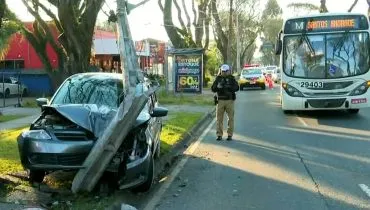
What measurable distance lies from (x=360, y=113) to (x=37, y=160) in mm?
14701

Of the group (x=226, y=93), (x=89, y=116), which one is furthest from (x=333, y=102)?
(x=89, y=116)

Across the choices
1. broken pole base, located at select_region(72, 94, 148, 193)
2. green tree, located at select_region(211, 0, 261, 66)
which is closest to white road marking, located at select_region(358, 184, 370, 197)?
broken pole base, located at select_region(72, 94, 148, 193)

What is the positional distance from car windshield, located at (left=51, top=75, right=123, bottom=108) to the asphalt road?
1.63 m

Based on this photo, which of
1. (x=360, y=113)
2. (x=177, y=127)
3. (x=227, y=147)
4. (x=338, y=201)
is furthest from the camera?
(x=360, y=113)

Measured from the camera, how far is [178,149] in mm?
12547

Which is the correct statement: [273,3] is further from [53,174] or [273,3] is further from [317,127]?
[53,174]

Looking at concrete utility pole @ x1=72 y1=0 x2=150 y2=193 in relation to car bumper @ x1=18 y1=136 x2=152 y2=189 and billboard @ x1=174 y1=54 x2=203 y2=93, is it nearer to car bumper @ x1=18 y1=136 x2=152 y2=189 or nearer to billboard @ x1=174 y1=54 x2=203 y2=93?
car bumper @ x1=18 y1=136 x2=152 y2=189

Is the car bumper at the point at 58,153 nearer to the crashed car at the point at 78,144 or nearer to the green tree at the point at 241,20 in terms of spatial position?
the crashed car at the point at 78,144

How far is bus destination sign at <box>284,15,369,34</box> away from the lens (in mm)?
17547

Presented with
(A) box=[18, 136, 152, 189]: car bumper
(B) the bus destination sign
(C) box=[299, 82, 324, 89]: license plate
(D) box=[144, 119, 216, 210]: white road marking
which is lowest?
(D) box=[144, 119, 216, 210]: white road marking

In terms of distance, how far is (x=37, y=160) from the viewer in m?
7.55

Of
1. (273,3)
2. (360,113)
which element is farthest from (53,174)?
(273,3)

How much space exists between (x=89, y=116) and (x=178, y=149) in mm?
4917

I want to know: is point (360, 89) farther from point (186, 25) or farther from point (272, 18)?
point (272, 18)
